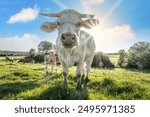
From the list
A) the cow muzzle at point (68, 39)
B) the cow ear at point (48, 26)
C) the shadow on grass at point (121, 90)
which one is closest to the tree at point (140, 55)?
the shadow on grass at point (121, 90)

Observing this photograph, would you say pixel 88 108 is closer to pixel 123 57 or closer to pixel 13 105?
pixel 13 105

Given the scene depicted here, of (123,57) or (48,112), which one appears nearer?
(48,112)

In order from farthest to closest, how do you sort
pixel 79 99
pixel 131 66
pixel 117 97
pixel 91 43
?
pixel 131 66
pixel 91 43
pixel 117 97
pixel 79 99

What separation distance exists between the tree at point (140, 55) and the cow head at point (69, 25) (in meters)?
40.2

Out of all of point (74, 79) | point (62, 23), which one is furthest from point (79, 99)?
point (74, 79)

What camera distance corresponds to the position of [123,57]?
51469 mm

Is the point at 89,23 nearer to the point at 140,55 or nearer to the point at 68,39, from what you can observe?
the point at 68,39

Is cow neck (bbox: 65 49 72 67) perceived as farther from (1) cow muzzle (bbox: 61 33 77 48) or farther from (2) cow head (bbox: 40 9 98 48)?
(1) cow muzzle (bbox: 61 33 77 48)

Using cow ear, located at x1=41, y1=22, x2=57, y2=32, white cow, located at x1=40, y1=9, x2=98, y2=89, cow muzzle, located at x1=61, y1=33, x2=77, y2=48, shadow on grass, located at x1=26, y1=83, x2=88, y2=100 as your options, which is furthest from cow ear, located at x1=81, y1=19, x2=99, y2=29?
shadow on grass, located at x1=26, y1=83, x2=88, y2=100

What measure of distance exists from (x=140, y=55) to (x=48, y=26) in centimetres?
4687

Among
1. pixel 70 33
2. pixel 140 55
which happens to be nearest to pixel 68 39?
pixel 70 33

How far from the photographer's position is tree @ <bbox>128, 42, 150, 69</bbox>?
165ft

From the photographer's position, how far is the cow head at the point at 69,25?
8.48 metres

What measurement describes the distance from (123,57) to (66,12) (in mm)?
42528
